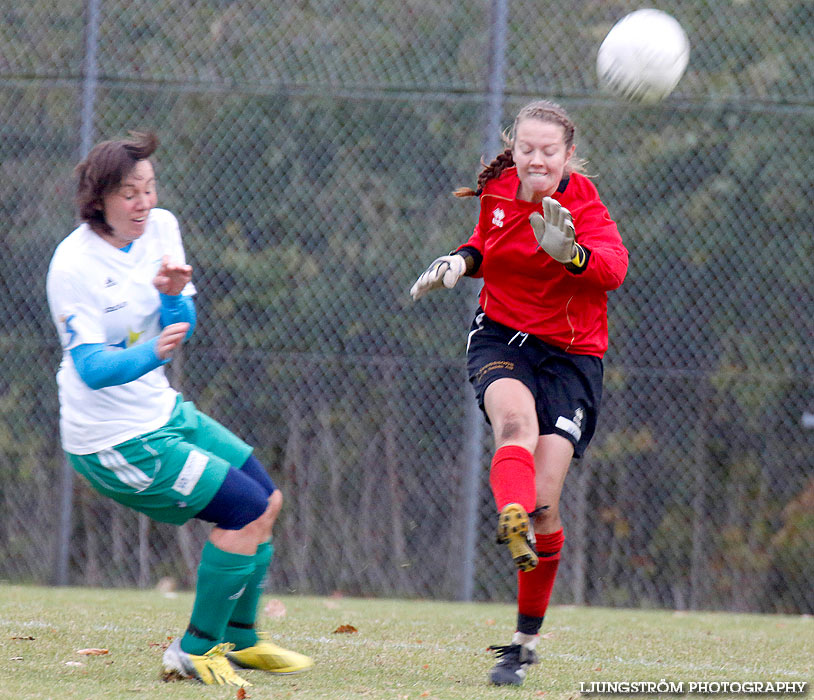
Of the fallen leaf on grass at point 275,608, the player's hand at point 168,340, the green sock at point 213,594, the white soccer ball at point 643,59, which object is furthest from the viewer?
the fallen leaf on grass at point 275,608

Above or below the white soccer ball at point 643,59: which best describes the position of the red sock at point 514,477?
below

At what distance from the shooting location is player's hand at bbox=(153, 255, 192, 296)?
3041 millimetres

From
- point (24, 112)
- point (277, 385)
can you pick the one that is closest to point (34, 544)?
point (277, 385)

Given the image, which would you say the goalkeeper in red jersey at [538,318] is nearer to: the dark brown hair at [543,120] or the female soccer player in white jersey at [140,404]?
the dark brown hair at [543,120]

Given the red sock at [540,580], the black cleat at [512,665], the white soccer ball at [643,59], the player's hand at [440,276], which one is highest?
the white soccer ball at [643,59]

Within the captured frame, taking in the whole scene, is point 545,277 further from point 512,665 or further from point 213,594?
point 213,594

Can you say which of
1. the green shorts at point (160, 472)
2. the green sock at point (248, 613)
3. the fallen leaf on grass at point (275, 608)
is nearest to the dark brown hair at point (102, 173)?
the green shorts at point (160, 472)

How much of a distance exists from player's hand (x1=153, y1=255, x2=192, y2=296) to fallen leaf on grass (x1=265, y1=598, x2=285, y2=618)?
8.09 ft

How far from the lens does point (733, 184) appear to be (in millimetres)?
6820

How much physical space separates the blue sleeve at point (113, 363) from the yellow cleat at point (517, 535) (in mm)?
1054

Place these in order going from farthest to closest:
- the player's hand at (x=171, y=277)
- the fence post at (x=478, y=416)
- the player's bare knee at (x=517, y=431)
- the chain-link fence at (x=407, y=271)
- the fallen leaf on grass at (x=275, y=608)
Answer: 1. the chain-link fence at (x=407, y=271)
2. the fence post at (x=478, y=416)
3. the fallen leaf on grass at (x=275, y=608)
4. the player's bare knee at (x=517, y=431)
5. the player's hand at (x=171, y=277)

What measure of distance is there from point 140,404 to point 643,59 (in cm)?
224

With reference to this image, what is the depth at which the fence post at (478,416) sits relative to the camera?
6430 millimetres

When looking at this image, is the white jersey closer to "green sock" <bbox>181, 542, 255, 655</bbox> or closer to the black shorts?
"green sock" <bbox>181, 542, 255, 655</bbox>
